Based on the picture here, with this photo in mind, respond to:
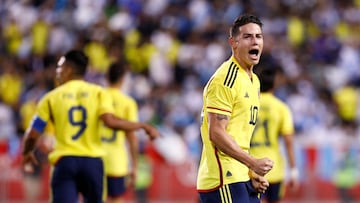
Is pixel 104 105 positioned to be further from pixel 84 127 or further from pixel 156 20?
pixel 156 20

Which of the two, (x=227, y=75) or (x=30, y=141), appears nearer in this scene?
(x=227, y=75)

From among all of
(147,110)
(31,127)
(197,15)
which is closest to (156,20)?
(197,15)

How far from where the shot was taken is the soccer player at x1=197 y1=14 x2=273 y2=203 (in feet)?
27.3

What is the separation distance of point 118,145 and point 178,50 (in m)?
9.98

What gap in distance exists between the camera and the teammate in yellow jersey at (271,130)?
39.7 ft

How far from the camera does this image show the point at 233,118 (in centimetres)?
845

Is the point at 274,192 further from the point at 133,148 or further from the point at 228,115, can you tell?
the point at 228,115

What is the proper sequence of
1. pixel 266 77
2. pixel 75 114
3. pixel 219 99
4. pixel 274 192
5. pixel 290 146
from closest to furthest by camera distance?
pixel 219 99
pixel 75 114
pixel 266 77
pixel 274 192
pixel 290 146

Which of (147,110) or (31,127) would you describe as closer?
(31,127)

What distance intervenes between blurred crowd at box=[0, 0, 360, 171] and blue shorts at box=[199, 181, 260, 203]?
11.9 metres

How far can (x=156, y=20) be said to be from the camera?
2375cm

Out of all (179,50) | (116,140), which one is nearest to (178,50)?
(179,50)

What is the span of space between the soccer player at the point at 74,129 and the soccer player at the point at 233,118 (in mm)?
2301

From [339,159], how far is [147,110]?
13.8 ft
